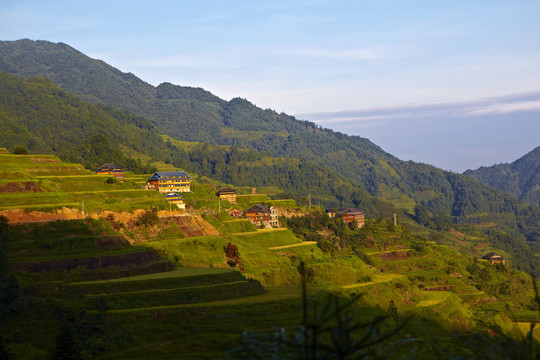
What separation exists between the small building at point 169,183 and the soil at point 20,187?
31.5m

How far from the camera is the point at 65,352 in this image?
25172 mm

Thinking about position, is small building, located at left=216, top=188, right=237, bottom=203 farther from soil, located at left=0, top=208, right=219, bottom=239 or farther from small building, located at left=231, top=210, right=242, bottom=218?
soil, located at left=0, top=208, right=219, bottom=239

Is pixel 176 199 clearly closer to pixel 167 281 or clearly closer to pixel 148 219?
pixel 148 219

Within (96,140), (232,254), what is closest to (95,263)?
(232,254)

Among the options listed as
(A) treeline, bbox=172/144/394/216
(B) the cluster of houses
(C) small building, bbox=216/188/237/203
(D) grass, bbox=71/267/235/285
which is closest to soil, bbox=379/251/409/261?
(B) the cluster of houses

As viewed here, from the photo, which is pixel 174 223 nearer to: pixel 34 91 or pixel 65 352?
pixel 65 352

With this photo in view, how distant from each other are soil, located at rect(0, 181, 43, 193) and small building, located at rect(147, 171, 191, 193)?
31.5 meters

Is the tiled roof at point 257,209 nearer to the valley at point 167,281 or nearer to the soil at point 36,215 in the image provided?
the valley at point 167,281

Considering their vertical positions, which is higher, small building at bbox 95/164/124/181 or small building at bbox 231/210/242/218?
small building at bbox 95/164/124/181

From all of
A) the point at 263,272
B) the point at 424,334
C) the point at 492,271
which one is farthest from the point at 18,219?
the point at 492,271

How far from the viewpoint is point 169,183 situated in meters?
86.2

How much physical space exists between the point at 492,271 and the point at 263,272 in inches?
2227

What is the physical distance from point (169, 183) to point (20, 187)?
34.7 m

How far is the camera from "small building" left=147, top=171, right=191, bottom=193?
85500mm
